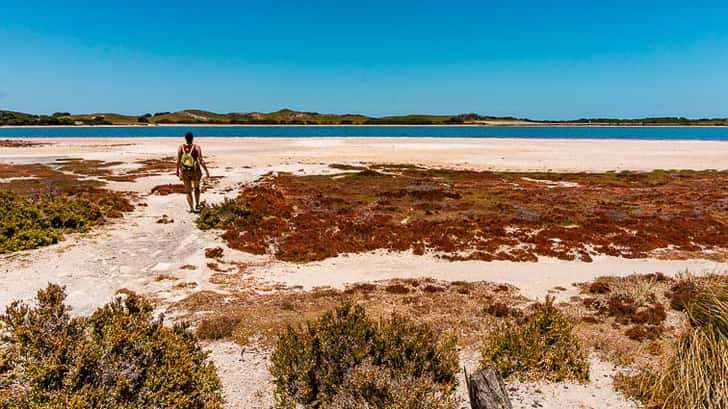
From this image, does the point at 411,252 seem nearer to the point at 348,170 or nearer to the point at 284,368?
the point at 284,368

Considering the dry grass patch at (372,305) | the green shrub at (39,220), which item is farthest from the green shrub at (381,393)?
the green shrub at (39,220)

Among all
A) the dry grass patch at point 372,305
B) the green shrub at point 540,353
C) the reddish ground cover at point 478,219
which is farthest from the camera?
the reddish ground cover at point 478,219

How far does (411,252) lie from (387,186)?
17.8 metres

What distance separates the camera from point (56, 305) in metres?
5.38

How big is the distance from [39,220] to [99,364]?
1439 cm

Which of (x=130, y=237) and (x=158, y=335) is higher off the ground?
(x=158, y=335)

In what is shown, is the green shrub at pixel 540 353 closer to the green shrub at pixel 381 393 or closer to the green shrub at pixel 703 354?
the green shrub at pixel 703 354

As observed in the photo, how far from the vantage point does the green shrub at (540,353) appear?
706 cm

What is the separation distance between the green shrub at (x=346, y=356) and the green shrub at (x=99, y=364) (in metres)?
1.14

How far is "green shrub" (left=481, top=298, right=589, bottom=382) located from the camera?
23.2ft

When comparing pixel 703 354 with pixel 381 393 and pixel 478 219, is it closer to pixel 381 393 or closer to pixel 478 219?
pixel 381 393

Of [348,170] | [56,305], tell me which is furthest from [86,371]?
[348,170]

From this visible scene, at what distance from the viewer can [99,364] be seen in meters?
4.68

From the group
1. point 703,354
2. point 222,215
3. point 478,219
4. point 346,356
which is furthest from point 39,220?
point 703,354
